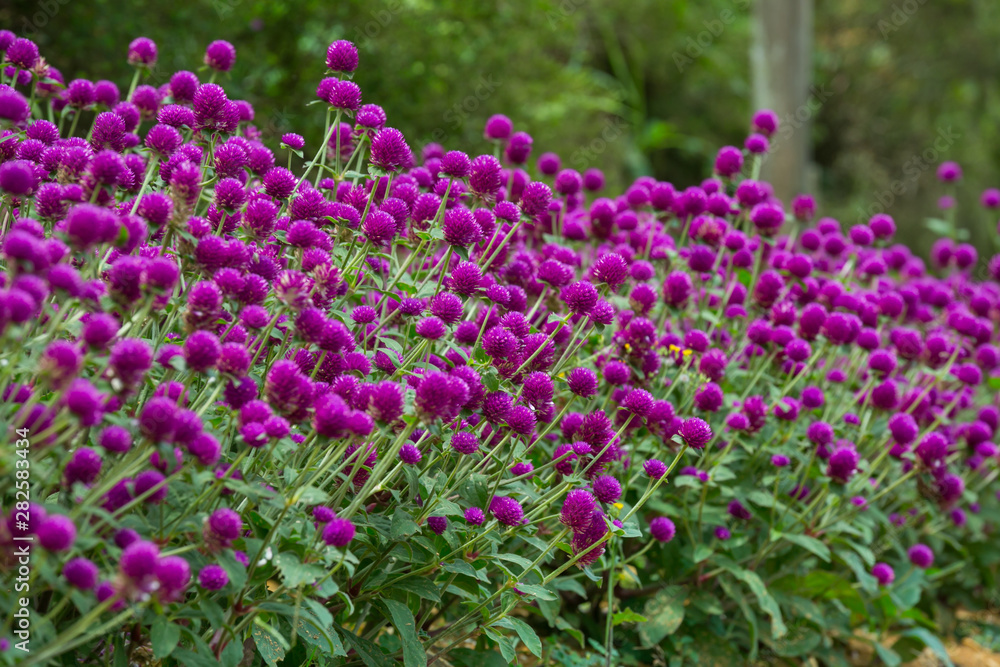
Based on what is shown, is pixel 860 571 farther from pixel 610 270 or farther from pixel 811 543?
pixel 610 270

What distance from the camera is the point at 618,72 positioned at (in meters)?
15.3

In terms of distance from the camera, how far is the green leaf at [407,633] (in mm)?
2365

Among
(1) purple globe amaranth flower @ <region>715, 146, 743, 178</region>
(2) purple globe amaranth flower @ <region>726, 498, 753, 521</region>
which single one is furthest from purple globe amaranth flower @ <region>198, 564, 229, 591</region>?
(1) purple globe amaranth flower @ <region>715, 146, 743, 178</region>

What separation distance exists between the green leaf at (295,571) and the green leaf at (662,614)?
5.86ft

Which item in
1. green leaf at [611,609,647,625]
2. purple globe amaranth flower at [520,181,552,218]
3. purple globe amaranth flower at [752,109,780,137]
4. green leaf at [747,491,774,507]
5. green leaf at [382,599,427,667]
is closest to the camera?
green leaf at [382,599,427,667]

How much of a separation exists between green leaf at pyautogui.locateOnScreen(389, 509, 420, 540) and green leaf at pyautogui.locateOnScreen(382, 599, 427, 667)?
0.70 ft

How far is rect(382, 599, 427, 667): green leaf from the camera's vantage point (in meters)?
2.37

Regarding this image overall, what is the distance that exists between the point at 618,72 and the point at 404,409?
1420 centimetres

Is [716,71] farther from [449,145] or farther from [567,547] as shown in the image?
[567,547]

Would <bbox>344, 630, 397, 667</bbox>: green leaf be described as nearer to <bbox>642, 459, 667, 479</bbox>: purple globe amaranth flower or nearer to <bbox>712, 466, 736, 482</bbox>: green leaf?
<bbox>642, 459, 667, 479</bbox>: purple globe amaranth flower

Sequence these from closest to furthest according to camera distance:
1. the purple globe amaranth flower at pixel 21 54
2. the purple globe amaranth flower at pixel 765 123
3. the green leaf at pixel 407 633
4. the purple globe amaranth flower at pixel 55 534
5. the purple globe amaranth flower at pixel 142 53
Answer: the purple globe amaranth flower at pixel 55 534
the green leaf at pixel 407 633
the purple globe amaranth flower at pixel 21 54
the purple globe amaranth flower at pixel 142 53
the purple globe amaranth flower at pixel 765 123

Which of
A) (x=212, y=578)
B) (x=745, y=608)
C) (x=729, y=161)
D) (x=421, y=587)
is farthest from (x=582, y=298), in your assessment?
(x=729, y=161)

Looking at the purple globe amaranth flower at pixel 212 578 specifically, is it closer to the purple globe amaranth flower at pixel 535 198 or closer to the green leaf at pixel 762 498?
the purple globe amaranth flower at pixel 535 198

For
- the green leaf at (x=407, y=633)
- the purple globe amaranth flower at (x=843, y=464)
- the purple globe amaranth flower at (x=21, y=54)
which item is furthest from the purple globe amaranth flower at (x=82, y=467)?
the purple globe amaranth flower at (x=843, y=464)
